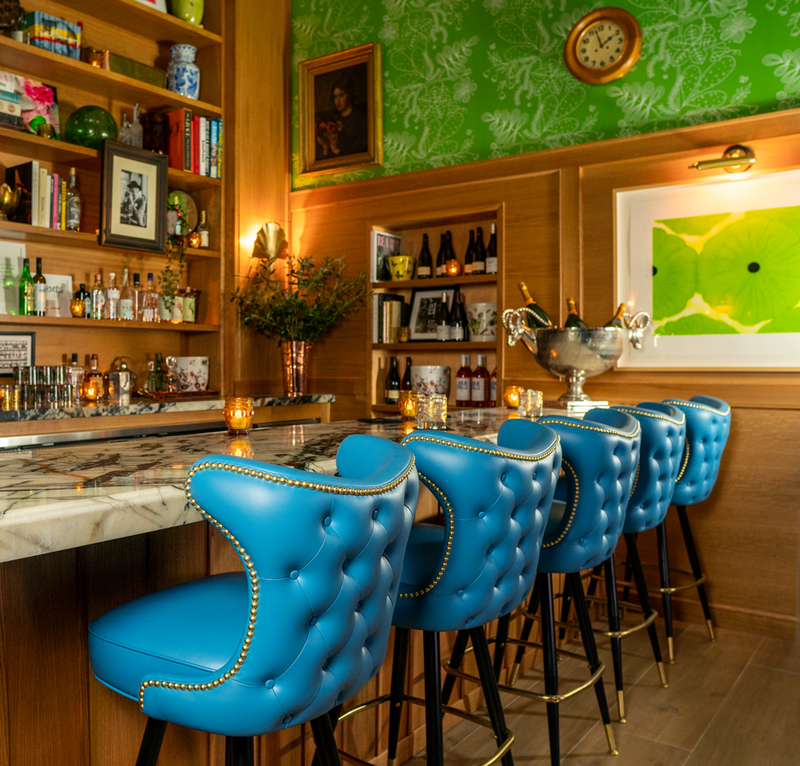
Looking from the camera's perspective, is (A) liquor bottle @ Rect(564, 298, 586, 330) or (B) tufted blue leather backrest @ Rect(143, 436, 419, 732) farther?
(A) liquor bottle @ Rect(564, 298, 586, 330)

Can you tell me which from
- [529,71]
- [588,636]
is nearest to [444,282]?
[529,71]

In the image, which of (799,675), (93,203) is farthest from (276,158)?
(799,675)

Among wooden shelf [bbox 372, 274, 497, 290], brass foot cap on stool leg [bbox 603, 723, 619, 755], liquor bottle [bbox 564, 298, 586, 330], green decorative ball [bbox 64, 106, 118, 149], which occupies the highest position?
green decorative ball [bbox 64, 106, 118, 149]

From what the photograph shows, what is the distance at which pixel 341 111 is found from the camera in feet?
14.5

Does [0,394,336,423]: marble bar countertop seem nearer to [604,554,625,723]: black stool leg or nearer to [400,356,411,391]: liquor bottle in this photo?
[400,356,411,391]: liquor bottle

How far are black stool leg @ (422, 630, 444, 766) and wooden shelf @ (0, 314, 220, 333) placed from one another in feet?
8.72

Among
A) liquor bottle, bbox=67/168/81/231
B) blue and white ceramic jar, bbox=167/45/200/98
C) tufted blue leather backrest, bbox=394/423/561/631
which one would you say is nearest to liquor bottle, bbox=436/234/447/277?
blue and white ceramic jar, bbox=167/45/200/98

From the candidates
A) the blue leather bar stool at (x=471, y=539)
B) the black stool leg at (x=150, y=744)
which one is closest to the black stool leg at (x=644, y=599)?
the blue leather bar stool at (x=471, y=539)

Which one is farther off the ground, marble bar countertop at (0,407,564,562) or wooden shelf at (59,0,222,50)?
wooden shelf at (59,0,222,50)

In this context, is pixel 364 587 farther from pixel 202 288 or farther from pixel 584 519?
pixel 202 288

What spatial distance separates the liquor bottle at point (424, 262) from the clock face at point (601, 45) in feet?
4.08

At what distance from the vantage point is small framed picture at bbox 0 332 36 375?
348cm

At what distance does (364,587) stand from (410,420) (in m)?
1.47

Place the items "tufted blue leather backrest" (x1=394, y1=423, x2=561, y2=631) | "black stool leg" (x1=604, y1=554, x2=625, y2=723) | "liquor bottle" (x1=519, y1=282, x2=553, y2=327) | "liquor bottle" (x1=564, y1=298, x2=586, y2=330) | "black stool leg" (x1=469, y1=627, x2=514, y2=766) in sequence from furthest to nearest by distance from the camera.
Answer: "liquor bottle" (x1=519, y1=282, x2=553, y2=327) → "liquor bottle" (x1=564, y1=298, x2=586, y2=330) → "black stool leg" (x1=604, y1=554, x2=625, y2=723) → "black stool leg" (x1=469, y1=627, x2=514, y2=766) → "tufted blue leather backrest" (x1=394, y1=423, x2=561, y2=631)
